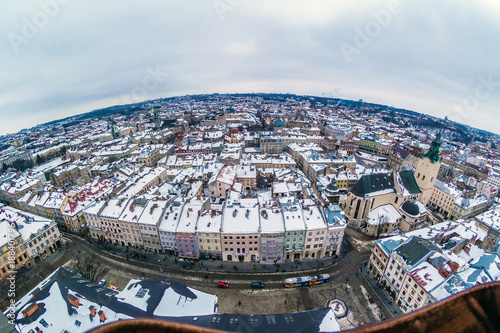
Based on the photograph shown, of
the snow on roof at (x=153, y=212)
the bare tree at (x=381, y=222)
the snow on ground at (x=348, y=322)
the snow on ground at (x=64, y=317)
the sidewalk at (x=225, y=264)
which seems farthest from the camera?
the bare tree at (x=381, y=222)

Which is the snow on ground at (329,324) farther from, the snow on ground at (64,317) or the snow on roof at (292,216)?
the snow on ground at (64,317)

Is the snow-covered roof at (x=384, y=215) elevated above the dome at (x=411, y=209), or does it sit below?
below

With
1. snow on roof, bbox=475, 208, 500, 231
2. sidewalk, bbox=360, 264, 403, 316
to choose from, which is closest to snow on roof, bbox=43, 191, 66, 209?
sidewalk, bbox=360, 264, 403, 316

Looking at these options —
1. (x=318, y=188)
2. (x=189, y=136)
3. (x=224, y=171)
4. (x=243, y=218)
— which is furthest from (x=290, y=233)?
(x=189, y=136)

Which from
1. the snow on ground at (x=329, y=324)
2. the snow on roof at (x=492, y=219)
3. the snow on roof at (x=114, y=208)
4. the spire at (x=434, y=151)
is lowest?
the snow on roof at (x=492, y=219)

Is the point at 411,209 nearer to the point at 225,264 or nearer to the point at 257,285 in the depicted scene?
the point at 257,285

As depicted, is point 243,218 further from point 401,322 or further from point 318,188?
point 401,322

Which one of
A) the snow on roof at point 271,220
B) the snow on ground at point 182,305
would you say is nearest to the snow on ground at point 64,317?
the snow on ground at point 182,305
